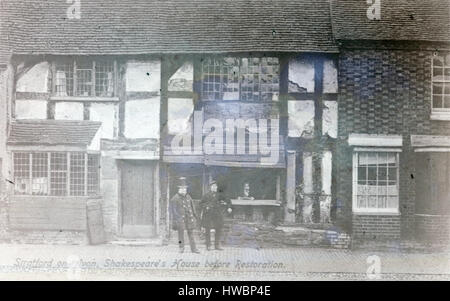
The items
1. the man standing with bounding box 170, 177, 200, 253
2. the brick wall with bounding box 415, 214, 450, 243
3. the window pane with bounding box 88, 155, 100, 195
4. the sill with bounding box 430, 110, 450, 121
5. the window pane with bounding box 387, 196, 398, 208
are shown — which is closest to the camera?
the brick wall with bounding box 415, 214, 450, 243

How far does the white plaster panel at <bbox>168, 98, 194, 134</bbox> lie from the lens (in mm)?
10805

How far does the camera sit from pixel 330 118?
10.9 metres

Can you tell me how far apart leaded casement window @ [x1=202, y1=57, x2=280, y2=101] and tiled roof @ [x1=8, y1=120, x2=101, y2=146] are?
2.51m

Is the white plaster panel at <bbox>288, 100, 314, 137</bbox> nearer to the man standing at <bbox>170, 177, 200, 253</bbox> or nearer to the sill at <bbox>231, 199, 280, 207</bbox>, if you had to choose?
the sill at <bbox>231, 199, 280, 207</bbox>

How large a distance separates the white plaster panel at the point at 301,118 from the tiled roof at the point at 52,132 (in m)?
3.96

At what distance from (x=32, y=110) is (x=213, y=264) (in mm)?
4827

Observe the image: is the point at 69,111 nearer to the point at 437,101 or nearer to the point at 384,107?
the point at 384,107

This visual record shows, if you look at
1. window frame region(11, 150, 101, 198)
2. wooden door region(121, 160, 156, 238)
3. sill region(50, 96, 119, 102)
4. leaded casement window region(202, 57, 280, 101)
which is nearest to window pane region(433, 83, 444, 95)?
leaded casement window region(202, 57, 280, 101)

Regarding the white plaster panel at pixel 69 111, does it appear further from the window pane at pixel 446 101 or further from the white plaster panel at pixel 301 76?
the window pane at pixel 446 101

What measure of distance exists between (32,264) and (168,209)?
290 centimetres

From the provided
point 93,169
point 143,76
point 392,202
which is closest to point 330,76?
point 392,202

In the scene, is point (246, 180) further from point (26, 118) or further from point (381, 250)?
point (26, 118)
